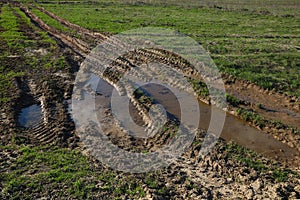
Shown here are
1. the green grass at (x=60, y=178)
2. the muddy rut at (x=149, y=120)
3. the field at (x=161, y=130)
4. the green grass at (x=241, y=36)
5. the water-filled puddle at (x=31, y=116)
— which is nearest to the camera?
the green grass at (x=60, y=178)

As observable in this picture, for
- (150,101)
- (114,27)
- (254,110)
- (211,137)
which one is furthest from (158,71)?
(114,27)

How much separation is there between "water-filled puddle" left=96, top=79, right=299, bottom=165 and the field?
0.05 meters

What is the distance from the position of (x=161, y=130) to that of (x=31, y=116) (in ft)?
21.8

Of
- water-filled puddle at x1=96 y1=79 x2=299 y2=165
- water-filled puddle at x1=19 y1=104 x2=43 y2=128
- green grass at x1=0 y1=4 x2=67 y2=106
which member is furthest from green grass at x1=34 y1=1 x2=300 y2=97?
water-filled puddle at x1=19 y1=104 x2=43 y2=128

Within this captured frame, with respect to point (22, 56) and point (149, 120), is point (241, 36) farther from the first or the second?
point (22, 56)

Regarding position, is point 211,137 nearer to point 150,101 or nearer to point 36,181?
point 150,101

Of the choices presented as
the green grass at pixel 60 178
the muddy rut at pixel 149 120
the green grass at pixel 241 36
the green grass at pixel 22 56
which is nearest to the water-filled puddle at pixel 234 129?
the muddy rut at pixel 149 120

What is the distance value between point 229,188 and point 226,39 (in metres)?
21.5

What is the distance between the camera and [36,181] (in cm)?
1070

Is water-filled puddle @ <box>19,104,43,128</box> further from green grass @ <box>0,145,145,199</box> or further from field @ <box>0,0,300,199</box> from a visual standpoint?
green grass @ <box>0,145,145,199</box>

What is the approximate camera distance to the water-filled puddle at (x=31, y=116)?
599 inches

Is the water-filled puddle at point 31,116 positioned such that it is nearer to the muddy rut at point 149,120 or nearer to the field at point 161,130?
the field at point 161,130

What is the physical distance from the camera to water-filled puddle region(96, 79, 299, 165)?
43.8ft

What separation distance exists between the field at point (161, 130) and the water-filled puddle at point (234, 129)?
0.16 feet
